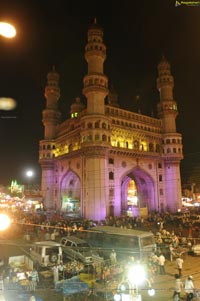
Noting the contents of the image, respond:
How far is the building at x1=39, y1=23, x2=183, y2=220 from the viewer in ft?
122

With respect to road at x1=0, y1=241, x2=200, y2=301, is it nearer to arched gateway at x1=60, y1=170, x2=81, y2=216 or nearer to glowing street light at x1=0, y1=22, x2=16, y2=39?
glowing street light at x1=0, y1=22, x2=16, y2=39

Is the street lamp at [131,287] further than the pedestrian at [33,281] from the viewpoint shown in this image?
No

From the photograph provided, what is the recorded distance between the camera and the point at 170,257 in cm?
1747

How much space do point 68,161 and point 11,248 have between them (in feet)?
80.0

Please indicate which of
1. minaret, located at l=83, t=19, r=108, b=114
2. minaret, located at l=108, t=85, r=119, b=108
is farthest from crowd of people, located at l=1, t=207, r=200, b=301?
minaret, located at l=108, t=85, r=119, b=108

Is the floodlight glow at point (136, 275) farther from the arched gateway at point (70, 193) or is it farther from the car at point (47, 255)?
the arched gateway at point (70, 193)

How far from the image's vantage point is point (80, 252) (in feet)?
51.7

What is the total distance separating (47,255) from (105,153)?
23.3 meters

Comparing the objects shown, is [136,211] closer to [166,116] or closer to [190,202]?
[166,116]

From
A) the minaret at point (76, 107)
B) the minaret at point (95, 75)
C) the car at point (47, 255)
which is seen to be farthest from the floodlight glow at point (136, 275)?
the minaret at point (76, 107)

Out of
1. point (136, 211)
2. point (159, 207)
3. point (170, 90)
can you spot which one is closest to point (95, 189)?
point (136, 211)

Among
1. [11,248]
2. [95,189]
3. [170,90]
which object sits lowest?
[11,248]

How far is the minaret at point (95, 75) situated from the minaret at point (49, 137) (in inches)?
545

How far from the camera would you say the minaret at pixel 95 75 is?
38500 mm
